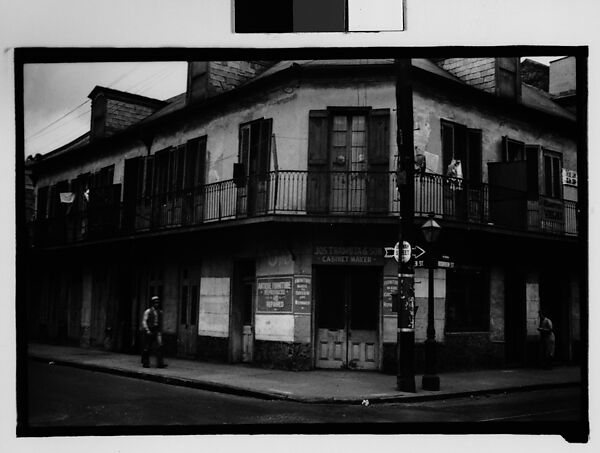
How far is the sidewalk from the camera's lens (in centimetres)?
562

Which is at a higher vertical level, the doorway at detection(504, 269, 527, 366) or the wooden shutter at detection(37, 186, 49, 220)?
the wooden shutter at detection(37, 186, 49, 220)

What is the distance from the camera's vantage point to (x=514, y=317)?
19.4 feet

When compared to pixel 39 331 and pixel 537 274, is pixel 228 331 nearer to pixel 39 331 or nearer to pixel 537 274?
pixel 39 331

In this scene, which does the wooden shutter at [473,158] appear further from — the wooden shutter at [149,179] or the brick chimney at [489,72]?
the wooden shutter at [149,179]

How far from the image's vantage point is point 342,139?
5996 mm

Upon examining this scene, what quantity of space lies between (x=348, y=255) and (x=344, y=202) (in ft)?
1.41

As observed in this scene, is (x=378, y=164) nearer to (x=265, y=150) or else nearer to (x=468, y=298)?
(x=265, y=150)

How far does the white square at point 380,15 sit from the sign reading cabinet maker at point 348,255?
1.70m

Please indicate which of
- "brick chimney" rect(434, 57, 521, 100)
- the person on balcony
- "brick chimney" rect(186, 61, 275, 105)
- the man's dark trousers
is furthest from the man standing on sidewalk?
"brick chimney" rect(434, 57, 521, 100)

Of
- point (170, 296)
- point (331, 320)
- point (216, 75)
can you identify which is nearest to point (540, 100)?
point (331, 320)

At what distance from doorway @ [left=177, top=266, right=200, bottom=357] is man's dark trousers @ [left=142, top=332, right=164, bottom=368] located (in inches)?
6.3

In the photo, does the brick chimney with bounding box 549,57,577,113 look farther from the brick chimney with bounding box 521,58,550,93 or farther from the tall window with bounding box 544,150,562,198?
the tall window with bounding box 544,150,562,198

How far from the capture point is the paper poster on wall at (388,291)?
5852mm

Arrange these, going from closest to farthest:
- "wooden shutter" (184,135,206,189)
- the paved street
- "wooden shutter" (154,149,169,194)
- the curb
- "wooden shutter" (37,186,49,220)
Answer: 1. the paved street
2. the curb
3. "wooden shutter" (37,186,49,220)
4. "wooden shutter" (154,149,169,194)
5. "wooden shutter" (184,135,206,189)
